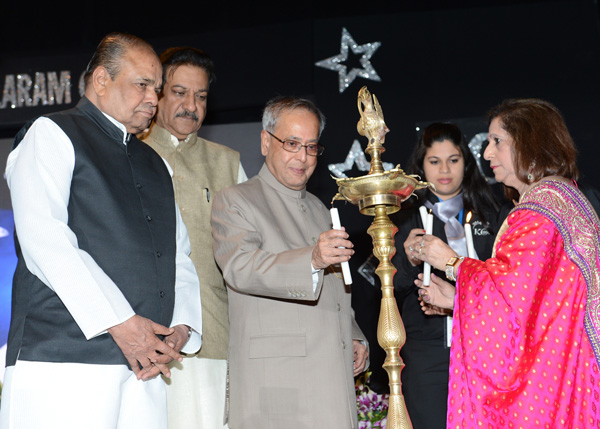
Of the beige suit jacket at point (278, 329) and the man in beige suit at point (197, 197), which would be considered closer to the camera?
the beige suit jacket at point (278, 329)

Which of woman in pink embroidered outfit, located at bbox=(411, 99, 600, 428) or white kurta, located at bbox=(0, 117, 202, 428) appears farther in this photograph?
woman in pink embroidered outfit, located at bbox=(411, 99, 600, 428)

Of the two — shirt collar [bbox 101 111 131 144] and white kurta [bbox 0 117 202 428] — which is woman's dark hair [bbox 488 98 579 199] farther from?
white kurta [bbox 0 117 202 428]

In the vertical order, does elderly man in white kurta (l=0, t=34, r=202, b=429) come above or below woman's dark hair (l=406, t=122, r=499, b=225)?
below

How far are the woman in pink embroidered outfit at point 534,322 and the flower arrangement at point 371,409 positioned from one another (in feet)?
5.21

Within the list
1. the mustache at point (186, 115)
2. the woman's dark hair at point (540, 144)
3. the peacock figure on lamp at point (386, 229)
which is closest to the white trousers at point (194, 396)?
the peacock figure on lamp at point (386, 229)

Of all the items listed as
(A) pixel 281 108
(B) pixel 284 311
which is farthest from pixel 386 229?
(A) pixel 281 108

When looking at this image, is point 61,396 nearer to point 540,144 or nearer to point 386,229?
point 386,229

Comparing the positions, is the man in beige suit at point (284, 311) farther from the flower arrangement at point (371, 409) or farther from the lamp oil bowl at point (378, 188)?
the flower arrangement at point (371, 409)

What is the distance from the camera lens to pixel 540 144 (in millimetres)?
2838

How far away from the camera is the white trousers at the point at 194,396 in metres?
3.07

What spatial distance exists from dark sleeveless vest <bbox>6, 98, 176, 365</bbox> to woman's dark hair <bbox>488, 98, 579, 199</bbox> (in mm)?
1393

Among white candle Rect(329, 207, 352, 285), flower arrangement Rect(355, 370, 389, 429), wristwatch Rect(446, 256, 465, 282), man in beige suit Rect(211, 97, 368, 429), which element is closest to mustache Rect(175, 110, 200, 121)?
man in beige suit Rect(211, 97, 368, 429)

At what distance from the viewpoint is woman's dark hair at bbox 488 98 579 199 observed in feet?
9.24

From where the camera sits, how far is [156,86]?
8.95 feet
